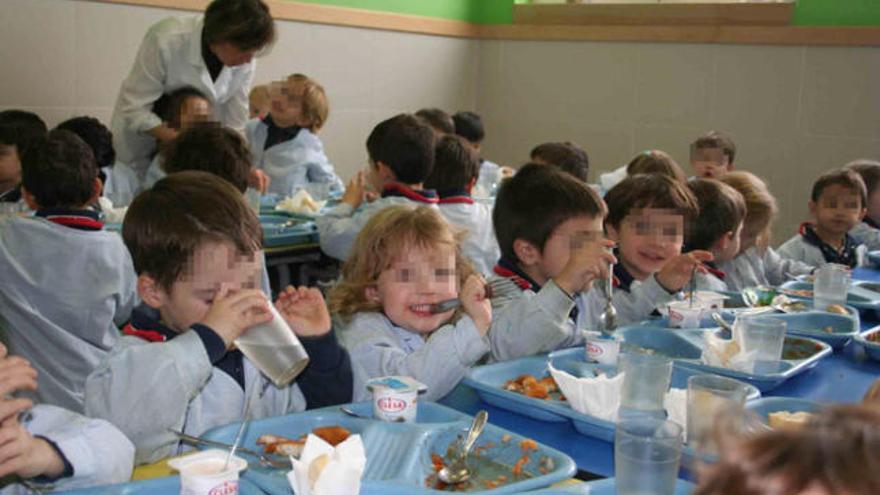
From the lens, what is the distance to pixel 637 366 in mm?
2035

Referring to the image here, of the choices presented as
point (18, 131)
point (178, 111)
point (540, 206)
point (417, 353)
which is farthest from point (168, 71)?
point (417, 353)

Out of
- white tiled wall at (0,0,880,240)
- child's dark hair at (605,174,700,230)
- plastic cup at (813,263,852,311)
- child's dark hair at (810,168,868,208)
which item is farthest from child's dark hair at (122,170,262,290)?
white tiled wall at (0,0,880,240)

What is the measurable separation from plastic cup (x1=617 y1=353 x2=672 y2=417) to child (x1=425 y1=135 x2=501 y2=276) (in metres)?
2.59

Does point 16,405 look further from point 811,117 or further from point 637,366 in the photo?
point 811,117

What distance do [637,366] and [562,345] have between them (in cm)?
67

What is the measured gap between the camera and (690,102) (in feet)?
25.5

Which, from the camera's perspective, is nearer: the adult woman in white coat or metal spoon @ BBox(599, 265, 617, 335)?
metal spoon @ BBox(599, 265, 617, 335)

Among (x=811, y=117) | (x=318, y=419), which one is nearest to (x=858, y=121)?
(x=811, y=117)

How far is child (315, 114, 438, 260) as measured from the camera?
4438mm

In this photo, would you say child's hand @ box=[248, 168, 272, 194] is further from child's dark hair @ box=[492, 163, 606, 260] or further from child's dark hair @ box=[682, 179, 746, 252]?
child's dark hair @ box=[682, 179, 746, 252]

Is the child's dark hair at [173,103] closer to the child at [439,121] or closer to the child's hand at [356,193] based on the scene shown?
the child's hand at [356,193]

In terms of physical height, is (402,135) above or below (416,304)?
above

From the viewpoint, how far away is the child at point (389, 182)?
4438 millimetres

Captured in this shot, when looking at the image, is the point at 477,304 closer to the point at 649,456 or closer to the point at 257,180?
the point at 649,456
